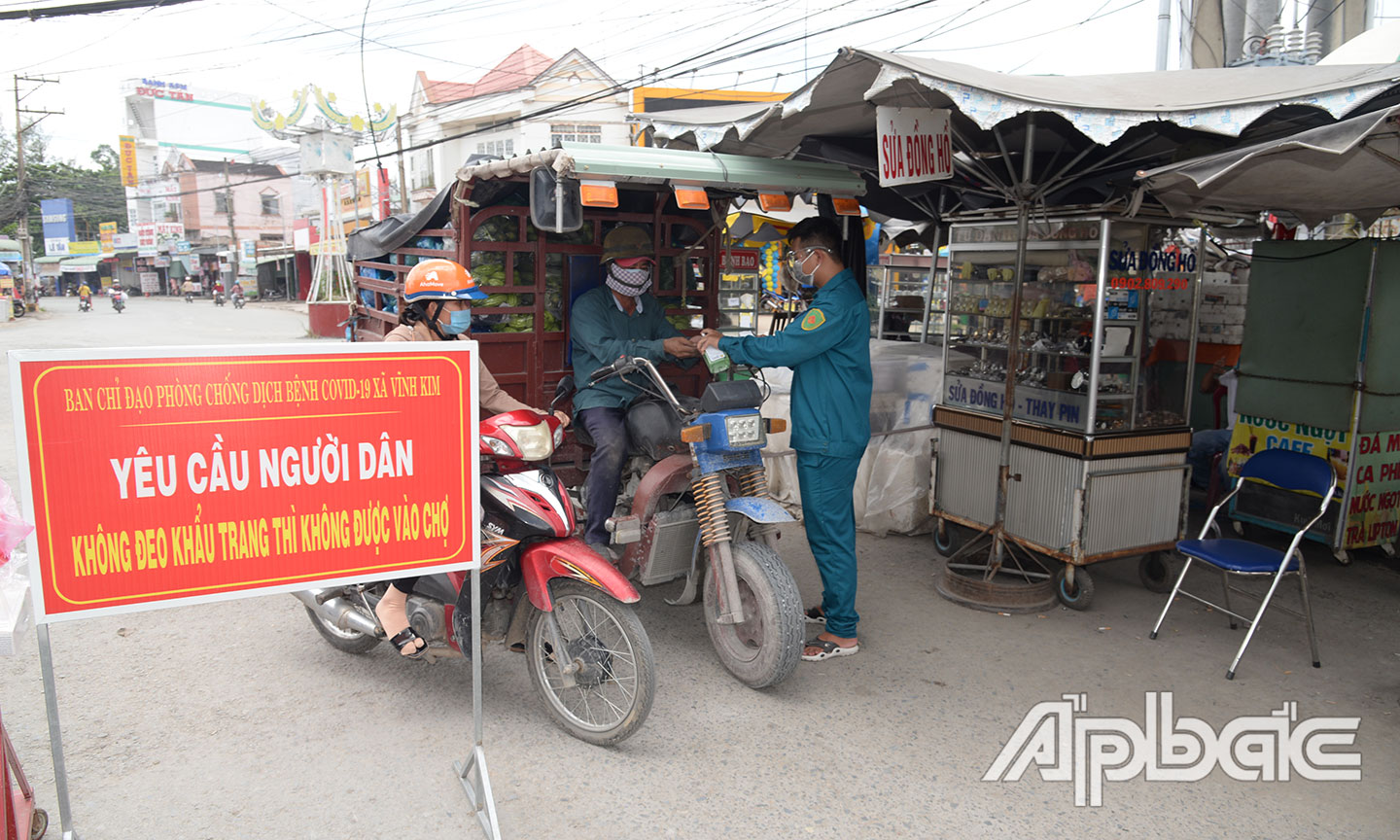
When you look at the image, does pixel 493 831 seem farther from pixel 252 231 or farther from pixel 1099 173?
pixel 252 231

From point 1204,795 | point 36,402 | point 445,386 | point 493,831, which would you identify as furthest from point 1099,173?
point 36,402

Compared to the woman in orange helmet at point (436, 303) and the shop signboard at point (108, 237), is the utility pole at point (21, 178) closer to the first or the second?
the shop signboard at point (108, 237)

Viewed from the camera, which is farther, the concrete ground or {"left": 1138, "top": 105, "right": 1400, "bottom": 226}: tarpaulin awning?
{"left": 1138, "top": 105, "right": 1400, "bottom": 226}: tarpaulin awning

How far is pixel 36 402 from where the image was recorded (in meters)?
2.17

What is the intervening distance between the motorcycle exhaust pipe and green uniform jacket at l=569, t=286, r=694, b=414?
1381mm

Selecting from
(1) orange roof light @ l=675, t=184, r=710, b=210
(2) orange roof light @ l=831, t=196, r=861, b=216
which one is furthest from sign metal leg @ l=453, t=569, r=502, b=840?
(2) orange roof light @ l=831, t=196, r=861, b=216

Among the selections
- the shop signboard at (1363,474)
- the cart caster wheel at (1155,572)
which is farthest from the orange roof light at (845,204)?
the shop signboard at (1363,474)

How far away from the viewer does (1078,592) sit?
495cm

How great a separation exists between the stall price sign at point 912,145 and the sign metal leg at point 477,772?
9.23ft

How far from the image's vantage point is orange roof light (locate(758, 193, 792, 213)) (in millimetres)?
4469

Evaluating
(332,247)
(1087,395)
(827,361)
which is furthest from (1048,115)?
(332,247)

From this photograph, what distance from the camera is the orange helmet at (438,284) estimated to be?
3.73m

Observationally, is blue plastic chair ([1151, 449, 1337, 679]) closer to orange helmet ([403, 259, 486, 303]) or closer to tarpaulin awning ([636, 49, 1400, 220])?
tarpaulin awning ([636, 49, 1400, 220])

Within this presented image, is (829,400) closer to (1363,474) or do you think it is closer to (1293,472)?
(1293,472)
